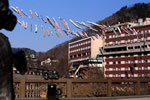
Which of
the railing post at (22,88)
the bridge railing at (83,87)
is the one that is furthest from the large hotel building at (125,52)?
the railing post at (22,88)

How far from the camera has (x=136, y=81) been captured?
1021 inches

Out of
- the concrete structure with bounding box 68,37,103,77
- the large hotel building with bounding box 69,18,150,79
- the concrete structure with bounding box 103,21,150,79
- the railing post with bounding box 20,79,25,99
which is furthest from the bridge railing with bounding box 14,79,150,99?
the concrete structure with bounding box 68,37,103,77

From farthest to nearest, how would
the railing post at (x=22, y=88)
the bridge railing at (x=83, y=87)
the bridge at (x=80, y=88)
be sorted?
1. the bridge railing at (x=83, y=87)
2. the bridge at (x=80, y=88)
3. the railing post at (x=22, y=88)

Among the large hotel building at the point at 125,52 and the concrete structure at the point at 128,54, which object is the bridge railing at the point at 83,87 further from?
the concrete structure at the point at 128,54

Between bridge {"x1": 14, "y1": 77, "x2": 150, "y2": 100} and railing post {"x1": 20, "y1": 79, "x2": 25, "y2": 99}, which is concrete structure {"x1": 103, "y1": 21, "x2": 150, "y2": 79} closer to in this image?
bridge {"x1": 14, "y1": 77, "x2": 150, "y2": 100}

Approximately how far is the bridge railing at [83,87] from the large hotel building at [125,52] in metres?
64.8

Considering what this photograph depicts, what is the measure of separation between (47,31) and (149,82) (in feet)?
52.4

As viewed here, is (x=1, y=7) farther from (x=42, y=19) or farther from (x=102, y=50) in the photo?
(x=102, y=50)

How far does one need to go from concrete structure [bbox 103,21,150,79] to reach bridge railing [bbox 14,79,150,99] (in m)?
68.7

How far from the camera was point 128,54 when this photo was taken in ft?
334

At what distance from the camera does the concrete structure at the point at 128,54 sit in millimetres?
97312

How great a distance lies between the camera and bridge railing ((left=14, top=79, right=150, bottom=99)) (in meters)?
19.9

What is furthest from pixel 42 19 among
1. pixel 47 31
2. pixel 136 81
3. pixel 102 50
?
pixel 102 50

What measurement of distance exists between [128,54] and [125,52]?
1.30 metres
